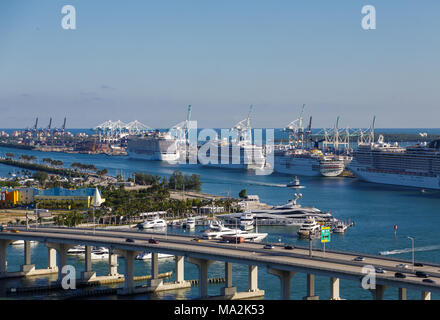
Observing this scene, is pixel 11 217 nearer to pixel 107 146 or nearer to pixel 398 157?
pixel 398 157

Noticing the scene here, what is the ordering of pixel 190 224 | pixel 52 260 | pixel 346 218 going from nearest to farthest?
pixel 52 260 < pixel 190 224 < pixel 346 218

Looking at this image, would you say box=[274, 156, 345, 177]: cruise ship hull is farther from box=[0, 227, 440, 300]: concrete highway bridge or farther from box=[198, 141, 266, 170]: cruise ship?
box=[0, 227, 440, 300]: concrete highway bridge

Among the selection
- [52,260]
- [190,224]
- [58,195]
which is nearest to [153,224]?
[190,224]

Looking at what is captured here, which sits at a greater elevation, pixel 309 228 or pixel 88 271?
pixel 309 228

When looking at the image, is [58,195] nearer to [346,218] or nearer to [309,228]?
[346,218]

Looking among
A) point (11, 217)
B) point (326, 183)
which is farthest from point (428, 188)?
point (11, 217)

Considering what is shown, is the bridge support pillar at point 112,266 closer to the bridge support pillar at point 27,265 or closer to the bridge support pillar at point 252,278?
the bridge support pillar at point 27,265
